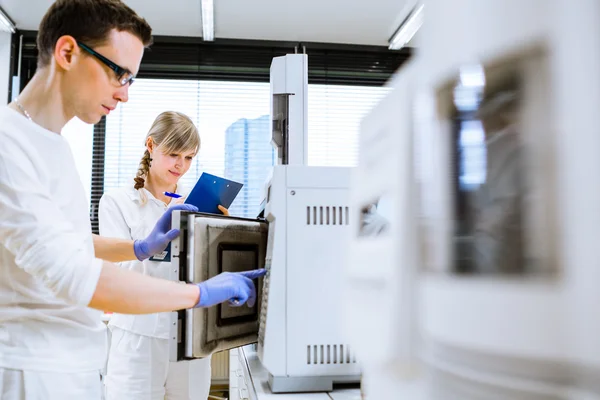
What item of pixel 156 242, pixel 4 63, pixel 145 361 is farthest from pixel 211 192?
pixel 4 63

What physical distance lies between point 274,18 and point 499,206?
11.6ft

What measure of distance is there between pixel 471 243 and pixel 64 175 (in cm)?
104

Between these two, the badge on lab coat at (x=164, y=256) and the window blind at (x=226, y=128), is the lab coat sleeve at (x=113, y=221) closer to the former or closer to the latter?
the badge on lab coat at (x=164, y=256)

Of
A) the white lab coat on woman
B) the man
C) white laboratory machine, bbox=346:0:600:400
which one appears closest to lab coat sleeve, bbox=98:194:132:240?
the white lab coat on woman

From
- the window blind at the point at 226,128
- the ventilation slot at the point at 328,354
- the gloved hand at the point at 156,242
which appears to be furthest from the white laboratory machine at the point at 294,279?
the window blind at the point at 226,128

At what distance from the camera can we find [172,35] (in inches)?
153

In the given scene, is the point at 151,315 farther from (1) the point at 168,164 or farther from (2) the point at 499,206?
(2) the point at 499,206

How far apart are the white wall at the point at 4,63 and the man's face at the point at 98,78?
3146mm

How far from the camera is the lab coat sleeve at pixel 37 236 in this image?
37.6 inches

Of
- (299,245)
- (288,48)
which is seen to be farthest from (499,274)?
(288,48)

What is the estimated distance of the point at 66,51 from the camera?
1.11 metres

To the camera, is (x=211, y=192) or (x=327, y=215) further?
(x=211, y=192)

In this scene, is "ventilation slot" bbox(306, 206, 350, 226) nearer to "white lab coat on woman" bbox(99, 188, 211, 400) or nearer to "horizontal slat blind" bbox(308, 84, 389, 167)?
"white lab coat on woman" bbox(99, 188, 211, 400)

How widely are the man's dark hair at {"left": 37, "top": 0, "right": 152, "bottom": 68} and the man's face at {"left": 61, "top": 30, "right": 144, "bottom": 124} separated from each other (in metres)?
0.02
